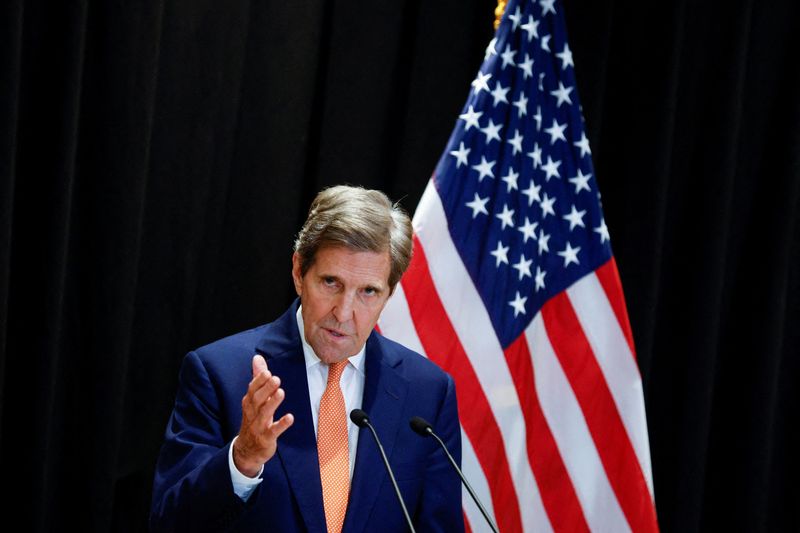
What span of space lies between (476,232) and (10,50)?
142 cm

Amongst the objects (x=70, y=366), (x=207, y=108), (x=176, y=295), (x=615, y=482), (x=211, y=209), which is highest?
(x=207, y=108)

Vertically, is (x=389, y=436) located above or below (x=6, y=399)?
above

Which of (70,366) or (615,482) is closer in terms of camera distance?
(70,366)

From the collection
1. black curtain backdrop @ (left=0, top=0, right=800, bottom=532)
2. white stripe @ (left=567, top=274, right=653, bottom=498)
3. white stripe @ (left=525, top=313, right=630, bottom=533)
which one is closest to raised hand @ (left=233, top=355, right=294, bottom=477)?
black curtain backdrop @ (left=0, top=0, right=800, bottom=532)

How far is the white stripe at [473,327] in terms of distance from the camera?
3.10m

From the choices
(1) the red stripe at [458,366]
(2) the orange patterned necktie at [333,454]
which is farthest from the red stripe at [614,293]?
(2) the orange patterned necktie at [333,454]

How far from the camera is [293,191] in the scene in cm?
339

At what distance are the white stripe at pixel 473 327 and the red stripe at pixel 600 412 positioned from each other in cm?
21

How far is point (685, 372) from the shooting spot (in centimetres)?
403

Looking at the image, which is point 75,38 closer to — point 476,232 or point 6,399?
point 6,399

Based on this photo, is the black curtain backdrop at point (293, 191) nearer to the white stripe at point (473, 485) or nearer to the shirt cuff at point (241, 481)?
the white stripe at point (473, 485)

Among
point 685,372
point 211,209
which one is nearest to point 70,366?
point 211,209

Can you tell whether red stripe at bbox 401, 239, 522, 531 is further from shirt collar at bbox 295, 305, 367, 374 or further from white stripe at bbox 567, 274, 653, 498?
shirt collar at bbox 295, 305, 367, 374

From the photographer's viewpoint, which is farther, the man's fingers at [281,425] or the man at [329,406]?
the man at [329,406]
